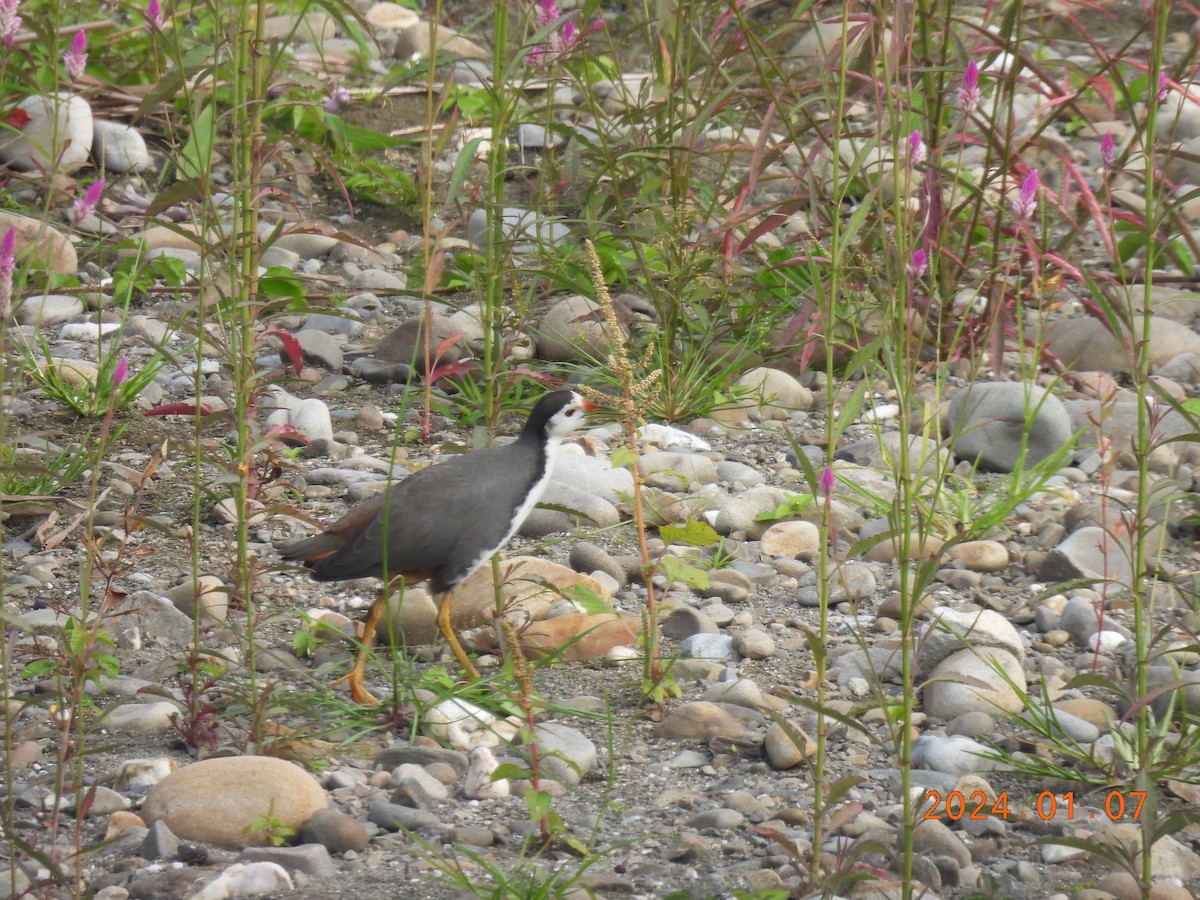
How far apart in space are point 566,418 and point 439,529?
1.76 ft

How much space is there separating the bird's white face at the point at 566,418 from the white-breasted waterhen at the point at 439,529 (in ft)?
0.28

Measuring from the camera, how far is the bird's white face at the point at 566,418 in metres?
3.92

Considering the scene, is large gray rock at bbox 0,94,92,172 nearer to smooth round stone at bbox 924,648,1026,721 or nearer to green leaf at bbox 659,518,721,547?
green leaf at bbox 659,518,721,547

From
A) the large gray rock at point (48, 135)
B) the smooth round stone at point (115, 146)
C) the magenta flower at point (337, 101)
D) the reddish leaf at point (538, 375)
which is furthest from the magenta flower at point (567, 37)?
the smooth round stone at point (115, 146)

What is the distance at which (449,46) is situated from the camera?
906 centimetres

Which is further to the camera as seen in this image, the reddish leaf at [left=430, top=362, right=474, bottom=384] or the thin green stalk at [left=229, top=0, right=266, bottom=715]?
the reddish leaf at [left=430, top=362, right=474, bottom=384]

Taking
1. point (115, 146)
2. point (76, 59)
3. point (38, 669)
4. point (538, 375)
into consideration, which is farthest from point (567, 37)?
point (115, 146)

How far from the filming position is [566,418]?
3.93m

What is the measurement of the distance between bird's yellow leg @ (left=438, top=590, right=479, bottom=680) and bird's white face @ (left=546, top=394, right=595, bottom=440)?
1.83ft

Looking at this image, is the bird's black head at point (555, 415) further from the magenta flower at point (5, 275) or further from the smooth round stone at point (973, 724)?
the magenta flower at point (5, 275)

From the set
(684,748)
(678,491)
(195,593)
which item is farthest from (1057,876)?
(678,491)

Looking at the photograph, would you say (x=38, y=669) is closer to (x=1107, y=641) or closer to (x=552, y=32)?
(x=552, y=32)

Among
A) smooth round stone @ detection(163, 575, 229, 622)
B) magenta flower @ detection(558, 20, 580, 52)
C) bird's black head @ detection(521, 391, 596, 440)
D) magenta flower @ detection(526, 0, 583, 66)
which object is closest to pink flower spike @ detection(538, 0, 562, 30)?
magenta flower @ detection(526, 0, 583, 66)

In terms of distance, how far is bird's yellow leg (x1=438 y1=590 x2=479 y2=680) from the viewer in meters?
3.56
